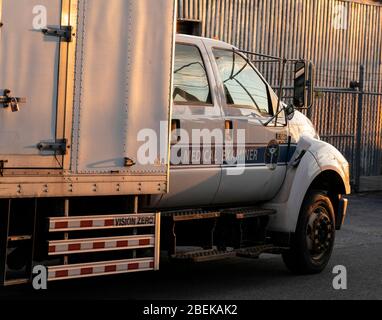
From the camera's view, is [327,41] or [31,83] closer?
[31,83]

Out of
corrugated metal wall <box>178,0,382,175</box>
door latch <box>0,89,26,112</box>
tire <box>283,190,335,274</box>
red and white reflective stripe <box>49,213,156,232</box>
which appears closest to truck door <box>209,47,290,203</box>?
tire <box>283,190,335,274</box>

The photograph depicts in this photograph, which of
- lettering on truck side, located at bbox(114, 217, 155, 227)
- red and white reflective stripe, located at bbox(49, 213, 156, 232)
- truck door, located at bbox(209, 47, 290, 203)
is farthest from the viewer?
truck door, located at bbox(209, 47, 290, 203)

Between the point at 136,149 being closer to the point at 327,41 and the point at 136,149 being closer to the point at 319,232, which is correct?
the point at 319,232

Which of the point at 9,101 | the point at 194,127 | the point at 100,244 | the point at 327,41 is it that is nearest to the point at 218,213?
the point at 194,127

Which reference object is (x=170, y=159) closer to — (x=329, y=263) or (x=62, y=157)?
(x=62, y=157)

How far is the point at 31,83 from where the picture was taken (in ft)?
19.4

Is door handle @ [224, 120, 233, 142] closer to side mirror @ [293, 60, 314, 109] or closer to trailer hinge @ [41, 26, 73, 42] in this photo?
side mirror @ [293, 60, 314, 109]

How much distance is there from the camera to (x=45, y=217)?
20.6 ft

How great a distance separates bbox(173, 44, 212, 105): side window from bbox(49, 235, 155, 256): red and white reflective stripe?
1362 millimetres

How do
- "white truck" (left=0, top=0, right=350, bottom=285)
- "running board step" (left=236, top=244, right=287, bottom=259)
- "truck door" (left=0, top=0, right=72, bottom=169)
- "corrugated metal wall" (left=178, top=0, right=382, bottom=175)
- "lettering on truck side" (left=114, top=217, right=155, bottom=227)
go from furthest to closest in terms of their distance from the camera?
1. "corrugated metal wall" (left=178, top=0, right=382, bottom=175)
2. "running board step" (left=236, top=244, right=287, bottom=259)
3. "lettering on truck side" (left=114, top=217, right=155, bottom=227)
4. "white truck" (left=0, top=0, right=350, bottom=285)
5. "truck door" (left=0, top=0, right=72, bottom=169)

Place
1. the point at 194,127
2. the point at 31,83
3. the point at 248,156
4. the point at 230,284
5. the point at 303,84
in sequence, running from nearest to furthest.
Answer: the point at 31,83, the point at 194,127, the point at 248,156, the point at 230,284, the point at 303,84

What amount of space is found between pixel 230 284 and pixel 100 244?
232 centimetres

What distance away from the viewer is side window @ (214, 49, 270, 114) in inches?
316

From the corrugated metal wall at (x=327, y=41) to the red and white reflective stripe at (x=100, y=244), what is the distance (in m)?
8.61
